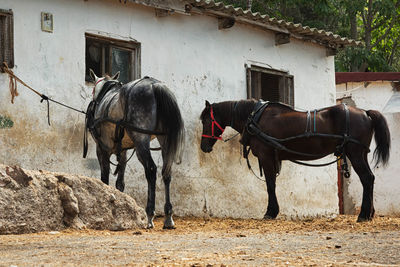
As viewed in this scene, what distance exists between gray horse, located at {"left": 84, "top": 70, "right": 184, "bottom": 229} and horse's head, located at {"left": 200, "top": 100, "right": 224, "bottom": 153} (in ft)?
7.38

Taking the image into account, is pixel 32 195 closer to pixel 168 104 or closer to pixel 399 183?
pixel 168 104

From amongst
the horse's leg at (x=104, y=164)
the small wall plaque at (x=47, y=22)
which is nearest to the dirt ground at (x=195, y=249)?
the horse's leg at (x=104, y=164)

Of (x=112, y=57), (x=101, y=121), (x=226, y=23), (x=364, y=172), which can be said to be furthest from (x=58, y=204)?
(x=226, y=23)

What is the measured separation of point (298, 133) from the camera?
10.7 m

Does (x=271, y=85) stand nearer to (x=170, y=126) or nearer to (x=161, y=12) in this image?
(x=161, y=12)

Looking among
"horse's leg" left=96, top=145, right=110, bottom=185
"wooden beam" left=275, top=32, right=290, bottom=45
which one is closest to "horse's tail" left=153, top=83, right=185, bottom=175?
"horse's leg" left=96, top=145, right=110, bottom=185

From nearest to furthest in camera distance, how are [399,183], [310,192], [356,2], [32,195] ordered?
[32,195], [310,192], [399,183], [356,2]

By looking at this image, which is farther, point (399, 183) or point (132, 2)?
point (399, 183)

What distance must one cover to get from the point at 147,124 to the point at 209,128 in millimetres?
2882

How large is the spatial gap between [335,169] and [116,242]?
9007 millimetres

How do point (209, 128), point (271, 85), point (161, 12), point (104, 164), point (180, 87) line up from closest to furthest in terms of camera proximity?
point (104, 164), point (161, 12), point (209, 128), point (180, 87), point (271, 85)

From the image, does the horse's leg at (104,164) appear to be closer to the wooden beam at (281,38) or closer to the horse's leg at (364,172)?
the horse's leg at (364,172)

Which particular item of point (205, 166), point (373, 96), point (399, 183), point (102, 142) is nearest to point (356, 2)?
point (373, 96)

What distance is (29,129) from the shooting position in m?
9.18
